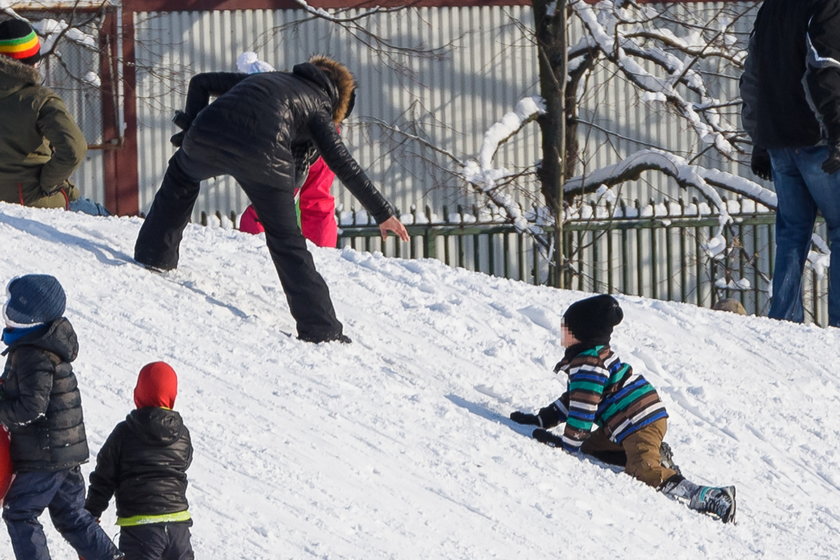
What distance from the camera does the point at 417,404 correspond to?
636 cm

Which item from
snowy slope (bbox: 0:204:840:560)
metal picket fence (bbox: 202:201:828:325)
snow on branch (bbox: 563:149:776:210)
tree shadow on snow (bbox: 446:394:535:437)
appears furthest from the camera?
snow on branch (bbox: 563:149:776:210)

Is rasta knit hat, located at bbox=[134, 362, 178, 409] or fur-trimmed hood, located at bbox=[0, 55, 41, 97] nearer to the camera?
rasta knit hat, located at bbox=[134, 362, 178, 409]

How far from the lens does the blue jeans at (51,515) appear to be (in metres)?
4.22

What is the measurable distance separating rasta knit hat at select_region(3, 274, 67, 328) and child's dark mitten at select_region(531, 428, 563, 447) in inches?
98.7

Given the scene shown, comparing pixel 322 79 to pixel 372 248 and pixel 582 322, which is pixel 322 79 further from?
pixel 372 248

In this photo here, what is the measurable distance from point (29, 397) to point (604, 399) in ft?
8.92

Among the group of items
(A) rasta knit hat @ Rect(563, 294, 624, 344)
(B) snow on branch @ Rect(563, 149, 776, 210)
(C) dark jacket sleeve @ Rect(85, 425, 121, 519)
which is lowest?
(B) snow on branch @ Rect(563, 149, 776, 210)

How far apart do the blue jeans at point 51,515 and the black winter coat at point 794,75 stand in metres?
4.96

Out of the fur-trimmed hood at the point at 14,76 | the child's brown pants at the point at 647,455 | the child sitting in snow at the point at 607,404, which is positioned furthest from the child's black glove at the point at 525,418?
the fur-trimmed hood at the point at 14,76

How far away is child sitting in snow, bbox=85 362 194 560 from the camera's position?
4223 mm

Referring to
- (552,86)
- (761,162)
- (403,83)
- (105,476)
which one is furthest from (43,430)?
(403,83)

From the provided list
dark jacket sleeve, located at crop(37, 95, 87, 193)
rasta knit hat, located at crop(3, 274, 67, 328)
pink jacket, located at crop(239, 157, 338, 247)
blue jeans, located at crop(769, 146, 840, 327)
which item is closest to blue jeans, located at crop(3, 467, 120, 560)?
rasta knit hat, located at crop(3, 274, 67, 328)

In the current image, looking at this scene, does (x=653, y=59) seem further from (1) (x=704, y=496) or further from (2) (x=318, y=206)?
(1) (x=704, y=496)

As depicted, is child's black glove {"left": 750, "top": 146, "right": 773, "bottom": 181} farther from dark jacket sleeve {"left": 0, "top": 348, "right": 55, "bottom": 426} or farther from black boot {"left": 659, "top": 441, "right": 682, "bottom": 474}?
dark jacket sleeve {"left": 0, "top": 348, "right": 55, "bottom": 426}
